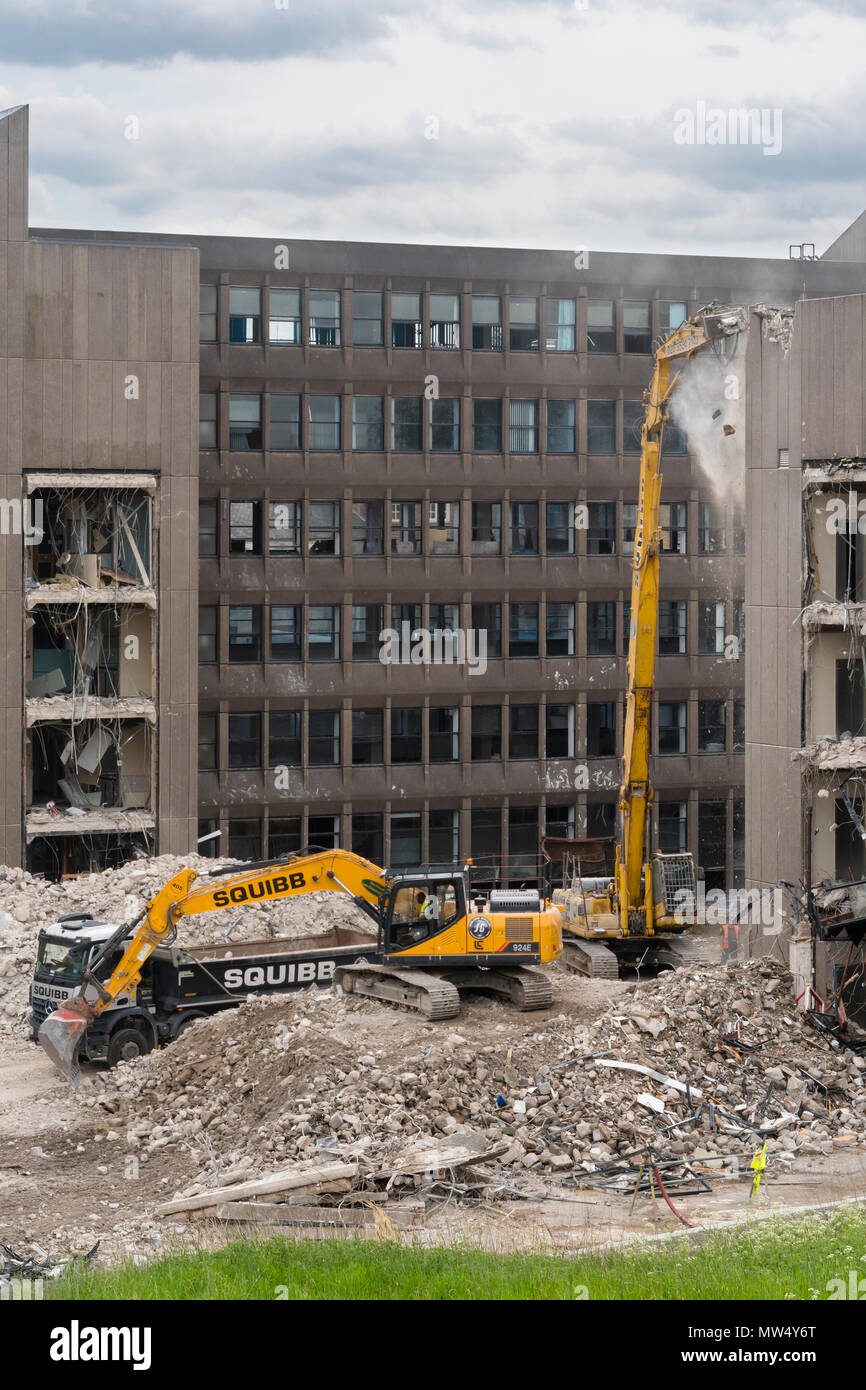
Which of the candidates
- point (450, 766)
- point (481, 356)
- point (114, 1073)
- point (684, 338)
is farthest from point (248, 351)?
→ point (114, 1073)

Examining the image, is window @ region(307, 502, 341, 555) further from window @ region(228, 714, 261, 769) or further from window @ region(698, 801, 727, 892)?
window @ region(698, 801, 727, 892)

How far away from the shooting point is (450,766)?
148 feet

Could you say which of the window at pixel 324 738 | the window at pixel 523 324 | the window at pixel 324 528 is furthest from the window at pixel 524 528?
the window at pixel 324 738

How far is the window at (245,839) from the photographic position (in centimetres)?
4334

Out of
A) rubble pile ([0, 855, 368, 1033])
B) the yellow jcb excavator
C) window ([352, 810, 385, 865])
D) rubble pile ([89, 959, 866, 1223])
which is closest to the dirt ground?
rubble pile ([89, 959, 866, 1223])

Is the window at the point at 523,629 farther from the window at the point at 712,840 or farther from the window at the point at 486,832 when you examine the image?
the window at the point at 712,840

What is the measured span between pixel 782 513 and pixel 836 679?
2740 mm

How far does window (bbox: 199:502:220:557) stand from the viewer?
43250mm

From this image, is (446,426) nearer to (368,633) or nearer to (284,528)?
(284,528)

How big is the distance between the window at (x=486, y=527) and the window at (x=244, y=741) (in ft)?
25.6

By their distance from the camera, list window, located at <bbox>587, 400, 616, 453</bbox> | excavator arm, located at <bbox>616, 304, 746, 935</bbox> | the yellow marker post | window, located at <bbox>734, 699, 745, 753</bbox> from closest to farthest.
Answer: the yellow marker post, excavator arm, located at <bbox>616, 304, 746, 935</bbox>, window, located at <bbox>587, 400, 616, 453</bbox>, window, located at <bbox>734, 699, 745, 753</bbox>

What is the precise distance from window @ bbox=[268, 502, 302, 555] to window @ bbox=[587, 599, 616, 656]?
28.2 feet

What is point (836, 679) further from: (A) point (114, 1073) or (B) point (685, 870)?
(A) point (114, 1073)

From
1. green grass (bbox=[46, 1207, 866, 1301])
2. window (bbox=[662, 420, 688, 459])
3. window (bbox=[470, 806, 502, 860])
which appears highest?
window (bbox=[662, 420, 688, 459])
